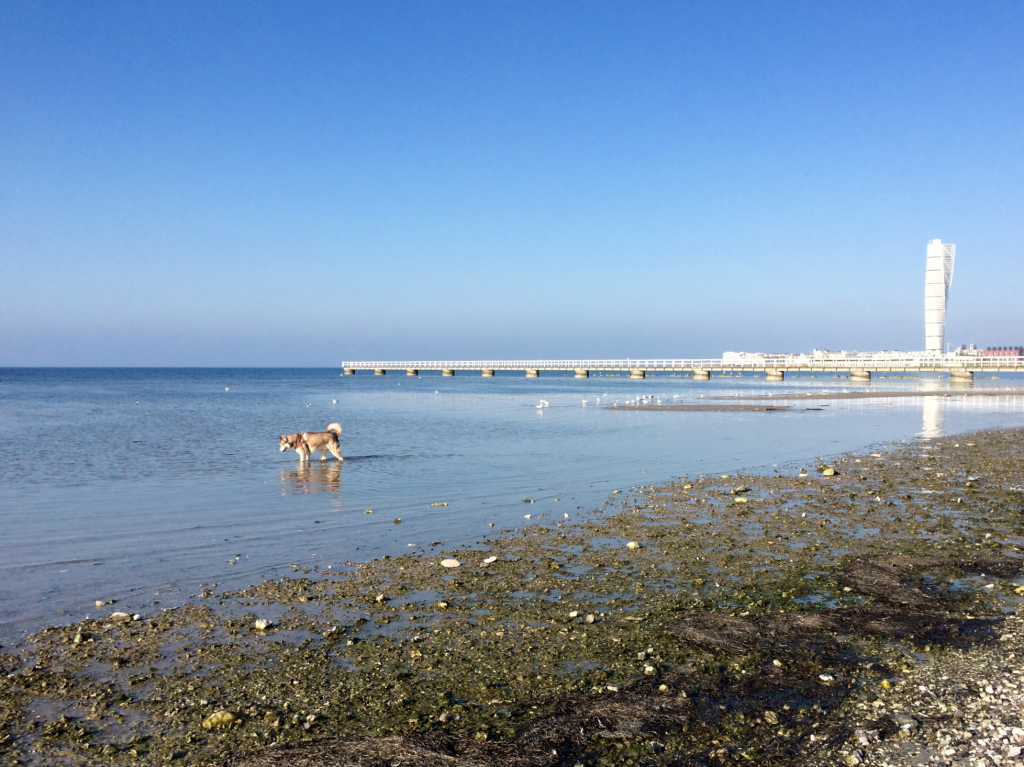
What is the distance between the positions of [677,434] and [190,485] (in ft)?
67.2

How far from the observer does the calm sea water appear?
1047 centimetres

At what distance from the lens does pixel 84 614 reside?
8.38m

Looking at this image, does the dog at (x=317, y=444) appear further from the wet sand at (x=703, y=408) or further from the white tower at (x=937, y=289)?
the white tower at (x=937, y=289)

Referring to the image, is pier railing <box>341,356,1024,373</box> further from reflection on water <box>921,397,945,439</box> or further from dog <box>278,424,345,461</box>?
dog <box>278,424,345,461</box>

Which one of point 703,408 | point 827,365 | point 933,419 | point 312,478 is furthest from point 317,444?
point 827,365

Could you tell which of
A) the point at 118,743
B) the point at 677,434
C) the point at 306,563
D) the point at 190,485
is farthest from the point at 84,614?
the point at 677,434

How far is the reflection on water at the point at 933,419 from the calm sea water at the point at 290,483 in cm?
19

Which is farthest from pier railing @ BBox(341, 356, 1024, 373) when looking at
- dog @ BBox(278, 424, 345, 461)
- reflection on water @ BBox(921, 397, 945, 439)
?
dog @ BBox(278, 424, 345, 461)

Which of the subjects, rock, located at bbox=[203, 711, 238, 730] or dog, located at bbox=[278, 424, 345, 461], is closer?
rock, located at bbox=[203, 711, 238, 730]

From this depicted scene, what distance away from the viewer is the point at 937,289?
12294 centimetres

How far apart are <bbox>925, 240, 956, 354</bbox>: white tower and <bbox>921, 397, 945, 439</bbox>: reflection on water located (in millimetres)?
79529

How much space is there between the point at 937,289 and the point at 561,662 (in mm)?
138906

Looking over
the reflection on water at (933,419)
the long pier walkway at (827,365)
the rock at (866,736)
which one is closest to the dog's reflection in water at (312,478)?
the rock at (866,736)

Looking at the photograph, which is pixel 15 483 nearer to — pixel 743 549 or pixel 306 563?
pixel 306 563
